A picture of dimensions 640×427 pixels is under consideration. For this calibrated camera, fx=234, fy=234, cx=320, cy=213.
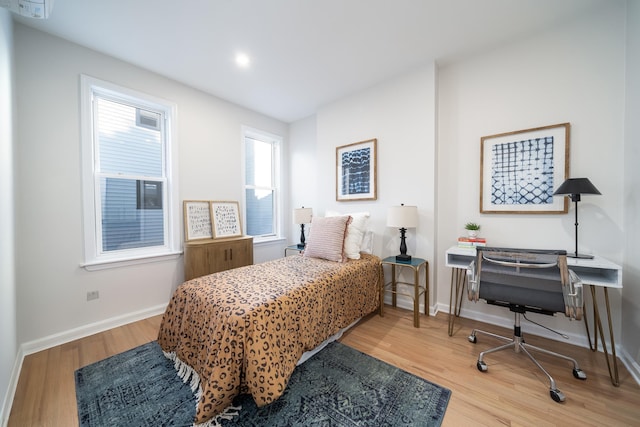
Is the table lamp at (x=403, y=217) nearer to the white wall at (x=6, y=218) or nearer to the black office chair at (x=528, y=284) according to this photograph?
the black office chair at (x=528, y=284)

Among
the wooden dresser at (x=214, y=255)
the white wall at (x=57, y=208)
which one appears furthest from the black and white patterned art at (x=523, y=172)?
the white wall at (x=57, y=208)

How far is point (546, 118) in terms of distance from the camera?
216 cm

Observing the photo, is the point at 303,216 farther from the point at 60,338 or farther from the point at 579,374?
the point at 579,374

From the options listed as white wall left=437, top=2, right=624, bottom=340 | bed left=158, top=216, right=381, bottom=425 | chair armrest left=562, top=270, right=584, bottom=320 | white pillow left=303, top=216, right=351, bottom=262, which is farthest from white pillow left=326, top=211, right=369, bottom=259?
chair armrest left=562, top=270, right=584, bottom=320

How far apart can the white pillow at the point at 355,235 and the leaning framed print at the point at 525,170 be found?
1253 mm

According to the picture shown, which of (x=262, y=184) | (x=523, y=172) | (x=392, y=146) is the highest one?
(x=392, y=146)

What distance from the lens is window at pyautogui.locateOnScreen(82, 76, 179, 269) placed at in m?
2.34

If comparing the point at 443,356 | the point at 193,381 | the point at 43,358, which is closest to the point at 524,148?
the point at 443,356

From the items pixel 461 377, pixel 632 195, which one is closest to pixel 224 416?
pixel 461 377

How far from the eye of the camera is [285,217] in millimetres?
4375

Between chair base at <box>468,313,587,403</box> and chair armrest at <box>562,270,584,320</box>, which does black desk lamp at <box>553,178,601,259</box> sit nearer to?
chair armrest at <box>562,270,584,320</box>

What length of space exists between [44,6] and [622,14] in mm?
3971

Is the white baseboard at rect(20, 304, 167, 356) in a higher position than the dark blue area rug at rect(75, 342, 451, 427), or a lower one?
higher

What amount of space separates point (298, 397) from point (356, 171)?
8.38ft
